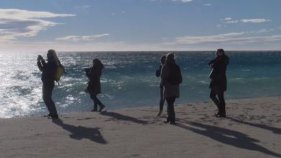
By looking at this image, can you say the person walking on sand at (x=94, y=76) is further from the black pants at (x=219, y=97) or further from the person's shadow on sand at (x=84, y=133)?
the black pants at (x=219, y=97)

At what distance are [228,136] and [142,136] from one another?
164cm

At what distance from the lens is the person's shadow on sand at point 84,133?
10.3 meters

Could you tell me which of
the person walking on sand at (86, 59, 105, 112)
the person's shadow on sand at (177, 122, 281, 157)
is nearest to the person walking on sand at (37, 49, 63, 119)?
the person walking on sand at (86, 59, 105, 112)

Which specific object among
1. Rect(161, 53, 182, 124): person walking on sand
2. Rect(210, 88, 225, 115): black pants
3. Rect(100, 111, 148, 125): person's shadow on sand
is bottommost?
Rect(100, 111, 148, 125): person's shadow on sand

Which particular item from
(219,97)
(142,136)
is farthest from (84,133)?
(219,97)

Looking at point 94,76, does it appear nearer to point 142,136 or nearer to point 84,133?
point 84,133

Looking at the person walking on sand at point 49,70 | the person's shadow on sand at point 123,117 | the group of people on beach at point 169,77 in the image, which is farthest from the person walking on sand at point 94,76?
the person walking on sand at point 49,70

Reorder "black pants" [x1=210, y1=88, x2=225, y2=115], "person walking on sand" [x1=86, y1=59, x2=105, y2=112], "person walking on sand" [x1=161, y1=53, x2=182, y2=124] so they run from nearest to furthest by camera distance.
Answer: "person walking on sand" [x1=161, y1=53, x2=182, y2=124] → "black pants" [x1=210, y1=88, x2=225, y2=115] → "person walking on sand" [x1=86, y1=59, x2=105, y2=112]

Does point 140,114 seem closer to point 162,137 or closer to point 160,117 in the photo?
point 160,117

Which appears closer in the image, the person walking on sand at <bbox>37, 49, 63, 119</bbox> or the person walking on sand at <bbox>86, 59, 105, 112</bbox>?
the person walking on sand at <bbox>37, 49, 63, 119</bbox>

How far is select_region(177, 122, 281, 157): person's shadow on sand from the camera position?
951cm

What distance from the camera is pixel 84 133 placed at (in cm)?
1090

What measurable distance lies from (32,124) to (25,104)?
16568mm

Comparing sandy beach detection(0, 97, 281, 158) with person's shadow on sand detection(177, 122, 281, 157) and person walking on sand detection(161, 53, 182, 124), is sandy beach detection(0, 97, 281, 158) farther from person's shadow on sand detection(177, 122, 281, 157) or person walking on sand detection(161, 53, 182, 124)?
person walking on sand detection(161, 53, 182, 124)
